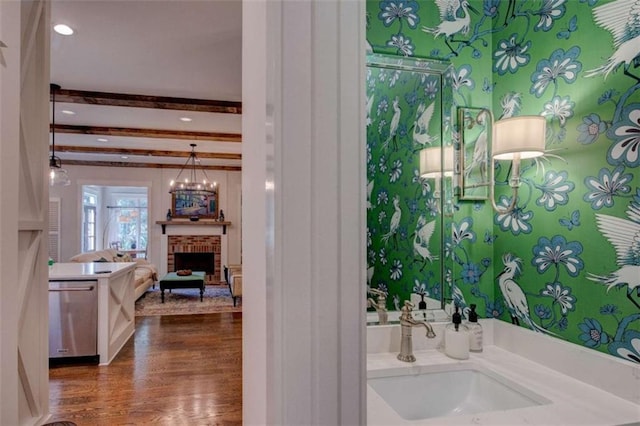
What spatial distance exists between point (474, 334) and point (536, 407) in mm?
421

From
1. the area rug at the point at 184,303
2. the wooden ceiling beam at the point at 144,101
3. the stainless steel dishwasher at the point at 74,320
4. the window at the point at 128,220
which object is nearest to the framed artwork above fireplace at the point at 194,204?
the window at the point at 128,220

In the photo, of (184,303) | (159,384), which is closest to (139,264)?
(184,303)

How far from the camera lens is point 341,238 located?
1.80 ft

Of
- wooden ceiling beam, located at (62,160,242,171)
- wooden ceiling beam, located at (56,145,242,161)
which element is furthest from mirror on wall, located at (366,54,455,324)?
wooden ceiling beam, located at (62,160,242,171)

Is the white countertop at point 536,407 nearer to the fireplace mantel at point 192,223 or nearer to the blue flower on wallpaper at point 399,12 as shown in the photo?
the blue flower on wallpaper at point 399,12

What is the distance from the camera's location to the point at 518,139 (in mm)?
1323

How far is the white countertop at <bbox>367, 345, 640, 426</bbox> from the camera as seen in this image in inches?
38.9

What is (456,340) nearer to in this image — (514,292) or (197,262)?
(514,292)

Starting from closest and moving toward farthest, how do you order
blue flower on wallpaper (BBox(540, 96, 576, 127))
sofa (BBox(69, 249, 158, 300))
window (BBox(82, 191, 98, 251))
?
blue flower on wallpaper (BBox(540, 96, 576, 127))
sofa (BBox(69, 249, 158, 300))
window (BBox(82, 191, 98, 251))

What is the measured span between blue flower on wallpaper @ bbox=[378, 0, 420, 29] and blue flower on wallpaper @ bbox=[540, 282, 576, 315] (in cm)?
121

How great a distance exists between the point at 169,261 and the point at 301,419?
8.59 m

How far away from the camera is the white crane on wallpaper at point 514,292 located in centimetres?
147

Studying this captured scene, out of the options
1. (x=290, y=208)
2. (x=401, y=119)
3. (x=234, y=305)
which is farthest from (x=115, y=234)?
(x=290, y=208)

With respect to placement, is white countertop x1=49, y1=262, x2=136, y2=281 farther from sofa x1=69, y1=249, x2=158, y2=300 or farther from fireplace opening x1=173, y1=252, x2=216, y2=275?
fireplace opening x1=173, y1=252, x2=216, y2=275
